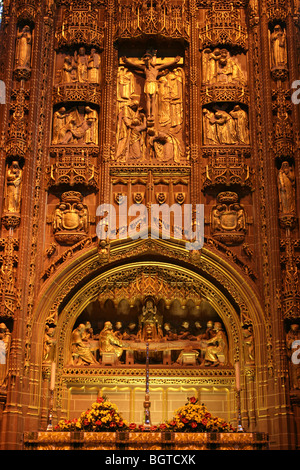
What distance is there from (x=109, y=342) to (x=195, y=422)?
4.15 meters

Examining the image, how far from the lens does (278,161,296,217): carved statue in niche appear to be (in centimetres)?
2206

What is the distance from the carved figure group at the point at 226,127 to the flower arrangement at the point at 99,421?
8929 mm

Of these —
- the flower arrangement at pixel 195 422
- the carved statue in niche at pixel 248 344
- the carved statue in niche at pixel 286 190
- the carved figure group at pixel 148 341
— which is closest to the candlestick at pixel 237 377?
the carved statue in niche at pixel 248 344

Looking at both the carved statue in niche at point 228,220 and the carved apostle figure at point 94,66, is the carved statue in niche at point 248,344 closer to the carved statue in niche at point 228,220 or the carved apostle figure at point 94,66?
the carved statue in niche at point 228,220

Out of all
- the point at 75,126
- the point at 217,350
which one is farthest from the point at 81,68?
the point at 217,350

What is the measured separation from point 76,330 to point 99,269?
1.95 m

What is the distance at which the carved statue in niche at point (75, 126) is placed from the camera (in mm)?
23672

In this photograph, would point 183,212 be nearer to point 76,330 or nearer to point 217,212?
point 217,212

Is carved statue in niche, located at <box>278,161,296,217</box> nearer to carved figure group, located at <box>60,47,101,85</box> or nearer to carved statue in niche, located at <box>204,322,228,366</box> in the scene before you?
carved statue in niche, located at <box>204,322,228,366</box>

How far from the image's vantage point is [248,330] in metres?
21.6

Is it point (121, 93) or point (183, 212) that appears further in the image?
point (121, 93)

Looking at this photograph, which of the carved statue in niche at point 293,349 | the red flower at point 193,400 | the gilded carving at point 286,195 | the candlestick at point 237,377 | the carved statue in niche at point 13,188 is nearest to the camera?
the red flower at point 193,400

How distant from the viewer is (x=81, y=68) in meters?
24.5

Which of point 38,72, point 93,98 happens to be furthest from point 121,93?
point 38,72
